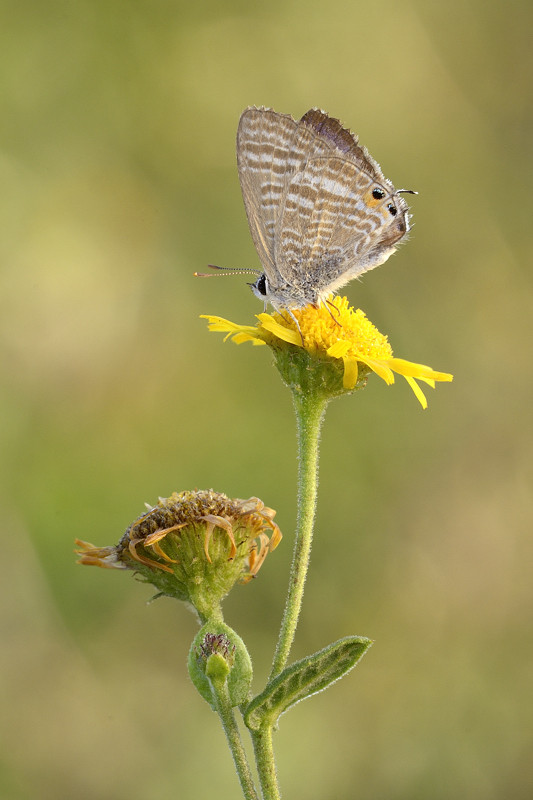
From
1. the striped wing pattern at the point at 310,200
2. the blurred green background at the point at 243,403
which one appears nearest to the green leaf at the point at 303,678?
the striped wing pattern at the point at 310,200

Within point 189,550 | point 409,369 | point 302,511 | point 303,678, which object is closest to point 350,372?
point 409,369

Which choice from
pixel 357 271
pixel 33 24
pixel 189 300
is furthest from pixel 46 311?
pixel 357 271

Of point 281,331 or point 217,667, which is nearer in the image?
point 217,667

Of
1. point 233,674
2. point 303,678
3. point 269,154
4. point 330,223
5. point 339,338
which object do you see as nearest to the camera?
point 303,678

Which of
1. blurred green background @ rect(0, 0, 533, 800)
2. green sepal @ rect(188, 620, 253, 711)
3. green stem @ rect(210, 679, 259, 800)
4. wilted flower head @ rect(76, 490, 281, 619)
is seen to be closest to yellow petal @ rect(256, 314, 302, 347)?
wilted flower head @ rect(76, 490, 281, 619)

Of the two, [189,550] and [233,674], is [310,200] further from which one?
[233,674]

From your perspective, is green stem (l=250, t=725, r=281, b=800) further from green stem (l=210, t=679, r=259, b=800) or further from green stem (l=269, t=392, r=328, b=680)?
green stem (l=269, t=392, r=328, b=680)

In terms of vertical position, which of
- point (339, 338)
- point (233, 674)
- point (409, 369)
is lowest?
point (233, 674)
